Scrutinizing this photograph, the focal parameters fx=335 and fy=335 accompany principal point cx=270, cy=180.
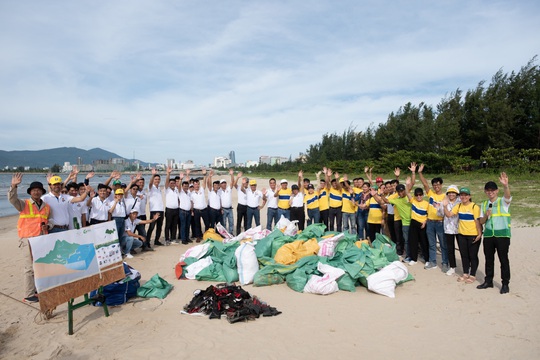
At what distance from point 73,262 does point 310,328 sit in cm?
334

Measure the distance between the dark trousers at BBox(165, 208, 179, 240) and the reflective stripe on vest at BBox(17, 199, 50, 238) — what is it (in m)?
4.11

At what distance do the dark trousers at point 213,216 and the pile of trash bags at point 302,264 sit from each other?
2.80 meters

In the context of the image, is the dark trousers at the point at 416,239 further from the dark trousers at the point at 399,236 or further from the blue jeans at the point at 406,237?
the dark trousers at the point at 399,236

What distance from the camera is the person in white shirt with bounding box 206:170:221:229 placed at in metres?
9.83

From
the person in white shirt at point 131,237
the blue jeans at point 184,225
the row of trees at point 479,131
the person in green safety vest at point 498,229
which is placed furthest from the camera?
the row of trees at point 479,131

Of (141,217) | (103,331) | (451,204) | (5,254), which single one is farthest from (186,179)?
(451,204)

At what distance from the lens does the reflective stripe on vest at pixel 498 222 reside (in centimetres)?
539

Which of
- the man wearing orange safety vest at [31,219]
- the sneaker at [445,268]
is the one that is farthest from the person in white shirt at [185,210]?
the sneaker at [445,268]

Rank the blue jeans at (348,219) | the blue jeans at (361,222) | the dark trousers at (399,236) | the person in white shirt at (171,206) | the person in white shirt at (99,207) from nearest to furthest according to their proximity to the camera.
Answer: the person in white shirt at (99,207), the dark trousers at (399,236), the blue jeans at (361,222), the blue jeans at (348,219), the person in white shirt at (171,206)

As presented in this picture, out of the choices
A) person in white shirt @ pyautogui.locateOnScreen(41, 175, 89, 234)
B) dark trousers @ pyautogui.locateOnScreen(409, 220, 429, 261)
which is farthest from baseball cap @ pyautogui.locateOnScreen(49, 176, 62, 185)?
dark trousers @ pyautogui.locateOnScreen(409, 220, 429, 261)

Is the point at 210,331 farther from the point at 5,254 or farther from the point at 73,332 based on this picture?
the point at 5,254

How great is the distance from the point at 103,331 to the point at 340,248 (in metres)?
4.25

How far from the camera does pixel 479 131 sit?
26062 millimetres

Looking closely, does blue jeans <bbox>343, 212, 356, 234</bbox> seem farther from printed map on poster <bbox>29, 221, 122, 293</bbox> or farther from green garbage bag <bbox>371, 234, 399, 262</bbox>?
printed map on poster <bbox>29, 221, 122, 293</bbox>
